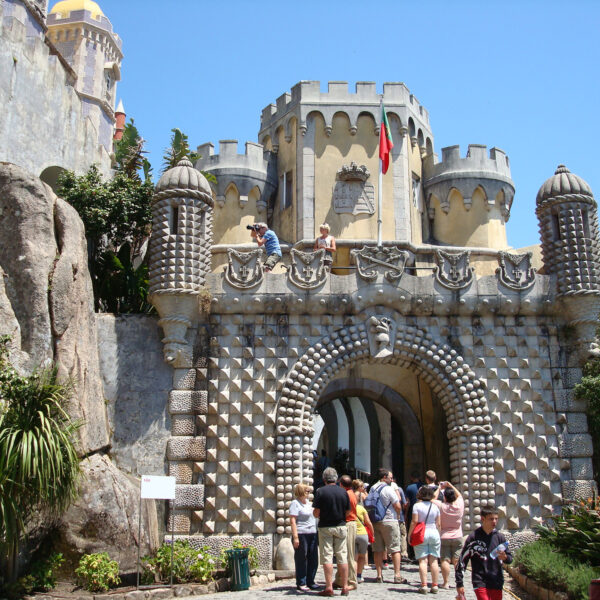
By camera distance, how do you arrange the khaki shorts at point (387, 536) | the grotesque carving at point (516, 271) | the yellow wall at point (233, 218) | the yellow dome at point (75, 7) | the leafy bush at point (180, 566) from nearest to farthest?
the leafy bush at point (180, 566) → the khaki shorts at point (387, 536) → the grotesque carving at point (516, 271) → the yellow wall at point (233, 218) → the yellow dome at point (75, 7)

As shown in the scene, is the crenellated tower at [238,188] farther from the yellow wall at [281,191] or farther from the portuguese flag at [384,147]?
the portuguese flag at [384,147]

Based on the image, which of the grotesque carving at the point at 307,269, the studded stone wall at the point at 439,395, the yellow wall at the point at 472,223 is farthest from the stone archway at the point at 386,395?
the yellow wall at the point at 472,223

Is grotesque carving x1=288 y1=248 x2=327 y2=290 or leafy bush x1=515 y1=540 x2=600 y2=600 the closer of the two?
leafy bush x1=515 y1=540 x2=600 y2=600

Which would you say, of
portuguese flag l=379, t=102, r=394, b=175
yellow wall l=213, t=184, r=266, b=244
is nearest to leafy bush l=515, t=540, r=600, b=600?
portuguese flag l=379, t=102, r=394, b=175

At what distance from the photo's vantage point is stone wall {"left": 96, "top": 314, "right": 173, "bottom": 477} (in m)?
16.0

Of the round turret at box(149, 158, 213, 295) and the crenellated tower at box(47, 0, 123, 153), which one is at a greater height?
the crenellated tower at box(47, 0, 123, 153)

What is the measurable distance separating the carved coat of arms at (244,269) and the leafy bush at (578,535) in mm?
8214

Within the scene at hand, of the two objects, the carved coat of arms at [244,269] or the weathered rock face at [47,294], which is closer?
the weathered rock face at [47,294]

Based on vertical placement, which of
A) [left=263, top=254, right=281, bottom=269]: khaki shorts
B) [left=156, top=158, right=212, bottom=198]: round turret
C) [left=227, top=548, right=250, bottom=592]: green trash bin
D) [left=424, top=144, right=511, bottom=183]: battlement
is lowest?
[left=227, top=548, right=250, bottom=592]: green trash bin

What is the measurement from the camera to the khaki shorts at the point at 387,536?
1361 centimetres

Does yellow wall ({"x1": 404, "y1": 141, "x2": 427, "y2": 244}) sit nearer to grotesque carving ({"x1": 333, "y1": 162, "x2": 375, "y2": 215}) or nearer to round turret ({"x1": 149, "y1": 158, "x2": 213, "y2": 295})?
grotesque carving ({"x1": 333, "y1": 162, "x2": 375, "y2": 215})

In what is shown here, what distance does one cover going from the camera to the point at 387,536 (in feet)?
44.9

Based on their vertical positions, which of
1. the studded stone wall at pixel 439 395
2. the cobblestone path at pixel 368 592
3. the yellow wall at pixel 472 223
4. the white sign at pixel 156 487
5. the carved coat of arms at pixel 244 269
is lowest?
the cobblestone path at pixel 368 592

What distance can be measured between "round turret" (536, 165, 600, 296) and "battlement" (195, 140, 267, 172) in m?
9.62
